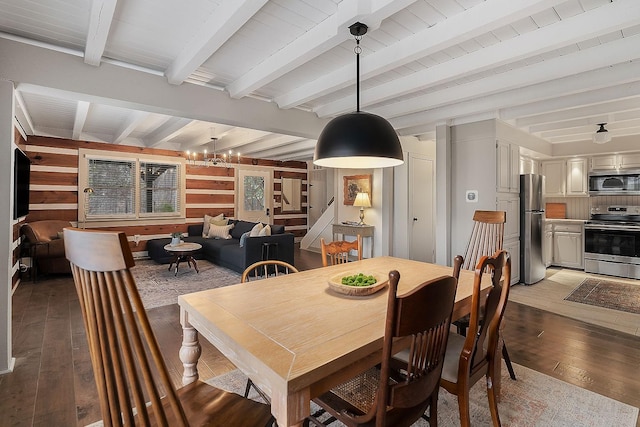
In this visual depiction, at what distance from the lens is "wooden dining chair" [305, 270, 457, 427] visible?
1052 millimetres

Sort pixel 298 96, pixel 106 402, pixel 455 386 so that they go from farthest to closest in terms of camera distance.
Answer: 1. pixel 298 96
2. pixel 455 386
3. pixel 106 402

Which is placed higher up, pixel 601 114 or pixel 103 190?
pixel 601 114

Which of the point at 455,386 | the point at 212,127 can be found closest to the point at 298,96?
the point at 212,127

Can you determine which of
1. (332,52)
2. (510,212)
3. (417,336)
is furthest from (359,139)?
(510,212)

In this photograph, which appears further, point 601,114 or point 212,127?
point 212,127

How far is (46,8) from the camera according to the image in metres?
2.01

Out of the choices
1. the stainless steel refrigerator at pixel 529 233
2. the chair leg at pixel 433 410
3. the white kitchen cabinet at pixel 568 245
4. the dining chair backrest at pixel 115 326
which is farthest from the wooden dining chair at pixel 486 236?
the white kitchen cabinet at pixel 568 245

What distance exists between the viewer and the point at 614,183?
5559 mm

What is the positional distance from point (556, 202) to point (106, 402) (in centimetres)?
784

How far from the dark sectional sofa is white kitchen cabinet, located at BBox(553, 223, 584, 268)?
4981 mm

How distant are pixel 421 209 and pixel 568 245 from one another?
8.95 ft

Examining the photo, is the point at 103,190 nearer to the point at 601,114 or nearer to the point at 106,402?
the point at 106,402

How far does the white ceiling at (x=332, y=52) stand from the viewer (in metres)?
2.02

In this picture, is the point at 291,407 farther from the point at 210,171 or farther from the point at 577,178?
the point at 210,171
